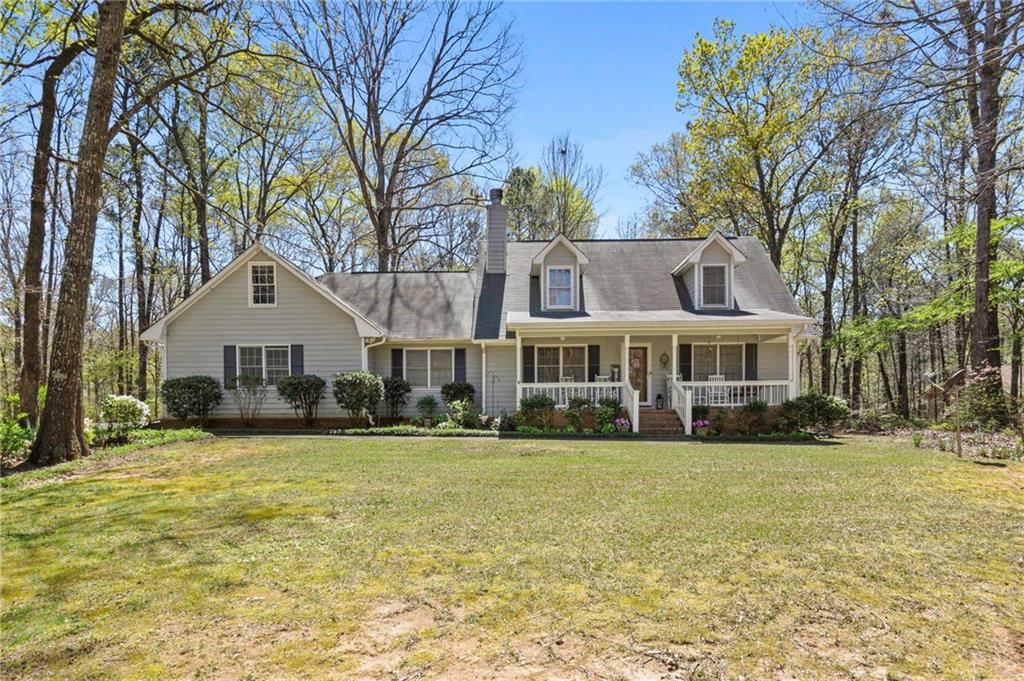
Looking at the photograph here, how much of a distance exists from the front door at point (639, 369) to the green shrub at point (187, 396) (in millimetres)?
12285

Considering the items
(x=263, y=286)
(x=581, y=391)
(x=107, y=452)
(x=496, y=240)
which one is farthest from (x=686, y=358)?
(x=107, y=452)

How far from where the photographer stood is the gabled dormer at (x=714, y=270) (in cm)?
1631

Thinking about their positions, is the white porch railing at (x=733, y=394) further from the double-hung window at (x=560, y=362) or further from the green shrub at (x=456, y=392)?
the green shrub at (x=456, y=392)

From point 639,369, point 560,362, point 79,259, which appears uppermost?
point 79,259

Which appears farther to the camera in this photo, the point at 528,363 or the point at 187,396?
the point at 528,363

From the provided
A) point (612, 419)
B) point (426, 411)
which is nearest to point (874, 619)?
point (612, 419)

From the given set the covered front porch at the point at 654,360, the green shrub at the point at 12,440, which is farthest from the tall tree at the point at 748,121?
the green shrub at the point at 12,440

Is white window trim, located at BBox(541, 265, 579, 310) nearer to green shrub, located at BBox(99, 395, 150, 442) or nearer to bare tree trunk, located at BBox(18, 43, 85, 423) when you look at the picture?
green shrub, located at BBox(99, 395, 150, 442)

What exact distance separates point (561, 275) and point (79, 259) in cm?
1169

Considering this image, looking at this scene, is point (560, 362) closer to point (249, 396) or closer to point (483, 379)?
point (483, 379)

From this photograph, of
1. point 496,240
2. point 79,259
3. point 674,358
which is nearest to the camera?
point 79,259

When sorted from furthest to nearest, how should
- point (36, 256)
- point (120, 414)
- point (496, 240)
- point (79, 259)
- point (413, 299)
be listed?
point (496, 240), point (413, 299), point (36, 256), point (120, 414), point (79, 259)

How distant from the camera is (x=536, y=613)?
3287mm

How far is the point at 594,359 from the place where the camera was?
16.7m
